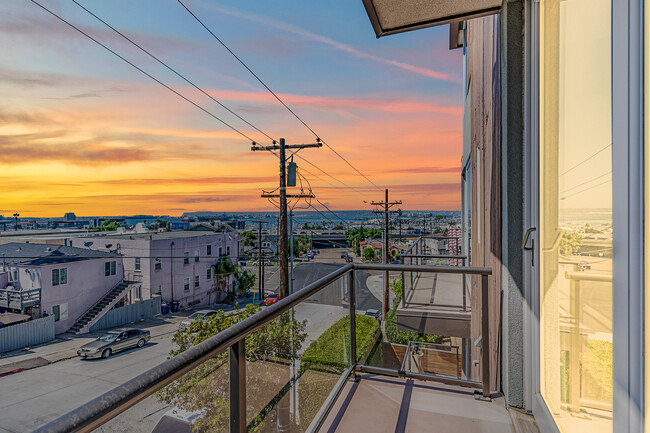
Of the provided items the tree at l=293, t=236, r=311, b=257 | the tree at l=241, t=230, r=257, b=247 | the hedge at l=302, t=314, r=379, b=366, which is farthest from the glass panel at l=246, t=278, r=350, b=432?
the tree at l=293, t=236, r=311, b=257

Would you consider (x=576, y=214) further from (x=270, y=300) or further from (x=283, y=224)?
(x=270, y=300)

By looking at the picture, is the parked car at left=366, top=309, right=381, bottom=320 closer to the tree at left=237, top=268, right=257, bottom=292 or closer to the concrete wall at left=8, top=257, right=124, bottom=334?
the concrete wall at left=8, top=257, right=124, bottom=334

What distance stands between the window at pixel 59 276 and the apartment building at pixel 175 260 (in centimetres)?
375

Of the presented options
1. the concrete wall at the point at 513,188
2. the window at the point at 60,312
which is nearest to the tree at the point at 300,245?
the window at the point at 60,312

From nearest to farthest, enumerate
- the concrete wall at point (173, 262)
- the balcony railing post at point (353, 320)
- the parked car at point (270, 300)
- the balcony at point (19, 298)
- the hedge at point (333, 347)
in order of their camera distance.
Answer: the hedge at point (333, 347), the balcony railing post at point (353, 320), the parked car at point (270, 300), the balcony at point (19, 298), the concrete wall at point (173, 262)

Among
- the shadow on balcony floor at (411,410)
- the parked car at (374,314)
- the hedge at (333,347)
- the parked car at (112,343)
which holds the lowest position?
the parked car at (112,343)

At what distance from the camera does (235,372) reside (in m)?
1.21

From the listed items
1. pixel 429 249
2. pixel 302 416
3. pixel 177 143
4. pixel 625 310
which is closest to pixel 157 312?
pixel 177 143

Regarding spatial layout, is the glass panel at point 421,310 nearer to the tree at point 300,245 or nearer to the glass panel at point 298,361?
the glass panel at point 298,361

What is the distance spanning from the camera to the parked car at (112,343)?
15.6m

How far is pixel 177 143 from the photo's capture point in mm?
26219

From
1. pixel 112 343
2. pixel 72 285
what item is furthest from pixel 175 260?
pixel 112 343

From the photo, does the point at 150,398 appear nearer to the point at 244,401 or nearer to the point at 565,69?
the point at 244,401

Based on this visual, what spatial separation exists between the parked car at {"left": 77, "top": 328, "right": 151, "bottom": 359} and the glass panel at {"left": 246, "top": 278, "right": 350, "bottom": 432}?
1729 cm
